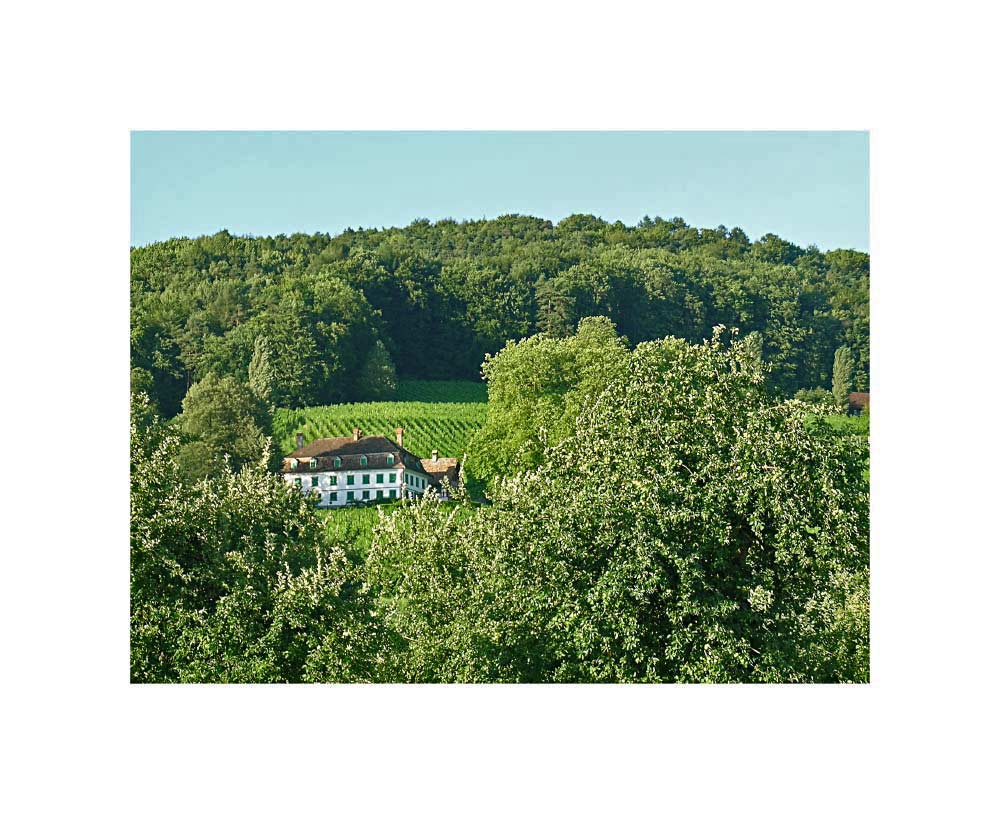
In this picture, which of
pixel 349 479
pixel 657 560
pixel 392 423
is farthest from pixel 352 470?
pixel 657 560

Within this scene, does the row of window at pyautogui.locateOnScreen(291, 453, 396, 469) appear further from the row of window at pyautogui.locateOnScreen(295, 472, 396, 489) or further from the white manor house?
the row of window at pyautogui.locateOnScreen(295, 472, 396, 489)

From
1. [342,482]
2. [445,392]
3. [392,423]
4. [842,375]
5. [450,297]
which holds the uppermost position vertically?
[450,297]

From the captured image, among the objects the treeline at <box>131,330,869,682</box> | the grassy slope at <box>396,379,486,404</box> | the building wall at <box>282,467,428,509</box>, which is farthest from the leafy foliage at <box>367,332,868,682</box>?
the grassy slope at <box>396,379,486,404</box>

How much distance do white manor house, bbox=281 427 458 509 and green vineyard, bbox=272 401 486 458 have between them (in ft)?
0.38

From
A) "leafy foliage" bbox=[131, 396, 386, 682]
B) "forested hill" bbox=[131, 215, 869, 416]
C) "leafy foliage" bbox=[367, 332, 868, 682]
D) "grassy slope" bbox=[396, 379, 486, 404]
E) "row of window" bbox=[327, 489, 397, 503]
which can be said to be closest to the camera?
"leafy foliage" bbox=[367, 332, 868, 682]

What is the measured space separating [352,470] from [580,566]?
9.91 ft

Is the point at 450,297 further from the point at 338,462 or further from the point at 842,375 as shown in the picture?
the point at 842,375

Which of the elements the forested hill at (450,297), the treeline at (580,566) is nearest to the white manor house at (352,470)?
the treeline at (580,566)

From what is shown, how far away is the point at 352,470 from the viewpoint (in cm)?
1255

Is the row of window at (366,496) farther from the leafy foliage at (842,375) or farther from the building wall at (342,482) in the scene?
the leafy foliage at (842,375)

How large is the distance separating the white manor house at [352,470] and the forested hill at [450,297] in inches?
25.3

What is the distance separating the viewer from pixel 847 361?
12.3m

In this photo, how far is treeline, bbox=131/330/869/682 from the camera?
35.1 feet
